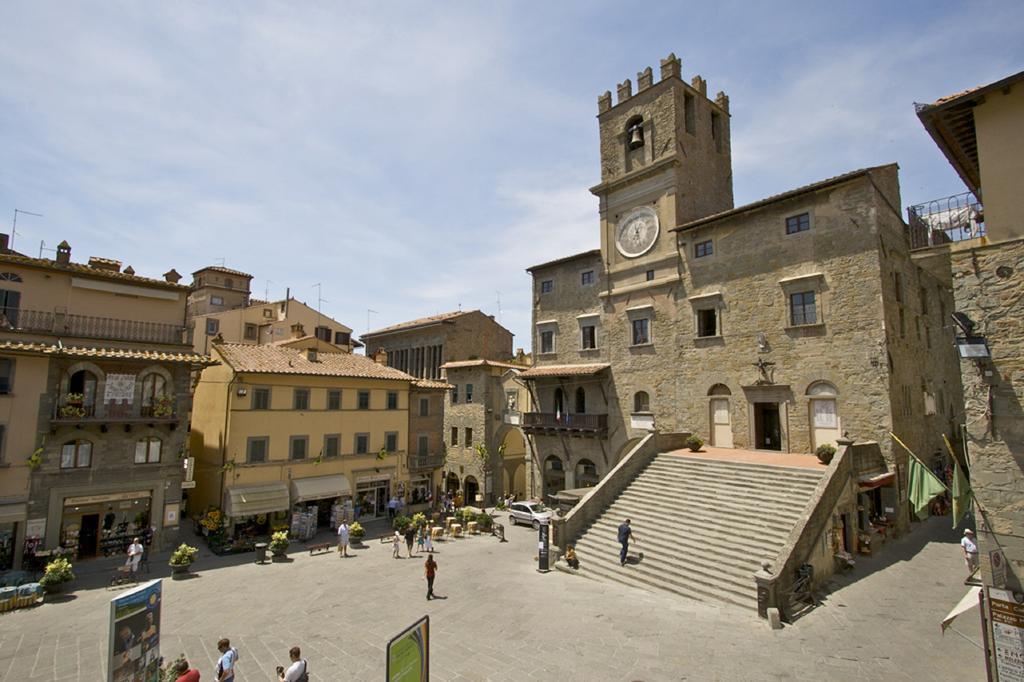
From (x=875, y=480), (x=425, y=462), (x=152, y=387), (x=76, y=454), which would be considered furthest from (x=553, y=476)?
(x=76, y=454)

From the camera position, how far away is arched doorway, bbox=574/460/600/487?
31422 mm

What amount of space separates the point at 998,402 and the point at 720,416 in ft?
49.8

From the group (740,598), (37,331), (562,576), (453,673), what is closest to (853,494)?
(740,598)

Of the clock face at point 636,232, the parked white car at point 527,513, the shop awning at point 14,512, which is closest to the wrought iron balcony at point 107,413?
the shop awning at point 14,512

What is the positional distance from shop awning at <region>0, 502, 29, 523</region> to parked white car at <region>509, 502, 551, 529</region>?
20362mm

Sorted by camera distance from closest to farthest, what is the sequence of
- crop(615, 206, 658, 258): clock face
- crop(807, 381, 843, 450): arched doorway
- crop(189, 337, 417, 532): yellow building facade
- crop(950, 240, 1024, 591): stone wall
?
crop(950, 240, 1024, 591): stone wall
crop(807, 381, 843, 450): arched doorway
crop(189, 337, 417, 532): yellow building facade
crop(615, 206, 658, 258): clock face

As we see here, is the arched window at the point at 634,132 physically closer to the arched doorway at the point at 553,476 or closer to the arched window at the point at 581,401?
the arched window at the point at 581,401

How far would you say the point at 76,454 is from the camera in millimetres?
20781

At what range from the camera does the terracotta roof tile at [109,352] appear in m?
19.4

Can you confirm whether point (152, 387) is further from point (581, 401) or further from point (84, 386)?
point (581, 401)

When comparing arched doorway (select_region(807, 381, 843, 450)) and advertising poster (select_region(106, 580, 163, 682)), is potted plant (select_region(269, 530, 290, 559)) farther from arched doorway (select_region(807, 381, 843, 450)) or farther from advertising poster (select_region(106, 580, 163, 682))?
arched doorway (select_region(807, 381, 843, 450))

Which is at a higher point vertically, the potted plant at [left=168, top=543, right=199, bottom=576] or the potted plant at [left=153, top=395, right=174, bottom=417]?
the potted plant at [left=153, top=395, right=174, bottom=417]

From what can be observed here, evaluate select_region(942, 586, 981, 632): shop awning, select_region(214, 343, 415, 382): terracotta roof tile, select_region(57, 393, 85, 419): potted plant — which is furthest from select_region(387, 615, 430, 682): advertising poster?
select_region(214, 343, 415, 382): terracotta roof tile

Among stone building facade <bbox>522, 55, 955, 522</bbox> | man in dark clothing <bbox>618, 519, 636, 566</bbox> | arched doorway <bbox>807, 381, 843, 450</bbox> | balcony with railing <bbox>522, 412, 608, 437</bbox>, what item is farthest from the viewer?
balcony with railing <bbox>522, 412, 608, 437</bbox>
